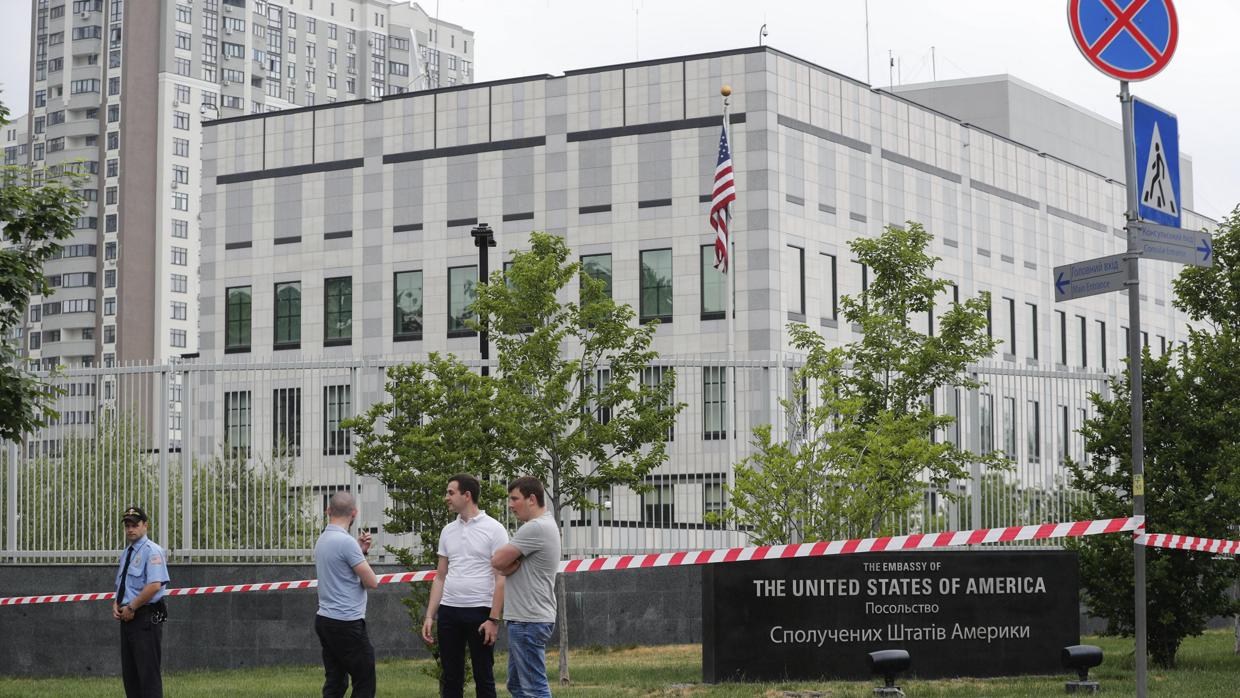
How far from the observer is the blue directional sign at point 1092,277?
12.3 m

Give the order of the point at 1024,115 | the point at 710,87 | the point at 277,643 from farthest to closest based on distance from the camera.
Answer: the point at 1024,115
the point at 710,87
the point at 277,643

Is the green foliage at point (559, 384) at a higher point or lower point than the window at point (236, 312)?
lower

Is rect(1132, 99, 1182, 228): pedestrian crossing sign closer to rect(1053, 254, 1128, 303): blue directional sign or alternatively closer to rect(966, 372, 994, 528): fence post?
rect(1053, 254, 1128, 303): blue directional sign

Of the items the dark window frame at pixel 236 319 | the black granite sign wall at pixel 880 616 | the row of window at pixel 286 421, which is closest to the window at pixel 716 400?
the row of window at pixel 286 421

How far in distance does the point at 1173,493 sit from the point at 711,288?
39675 millimetres

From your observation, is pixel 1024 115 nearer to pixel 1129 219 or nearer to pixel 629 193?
pixel 629 193

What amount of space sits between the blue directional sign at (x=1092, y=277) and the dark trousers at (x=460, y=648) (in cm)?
471

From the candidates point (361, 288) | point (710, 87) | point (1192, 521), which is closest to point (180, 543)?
point (1192, 521)

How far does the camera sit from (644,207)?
199 ft

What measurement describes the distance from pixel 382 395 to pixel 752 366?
16.0 feet

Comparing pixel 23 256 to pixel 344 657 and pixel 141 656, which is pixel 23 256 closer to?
pixel 141 656

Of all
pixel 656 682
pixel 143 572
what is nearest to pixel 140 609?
pixel 143 572

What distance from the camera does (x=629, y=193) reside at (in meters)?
61.2

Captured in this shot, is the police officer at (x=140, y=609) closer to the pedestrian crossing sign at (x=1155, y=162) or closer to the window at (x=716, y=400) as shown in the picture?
the pedestrian crossing sign at (x=1155, y=162)
